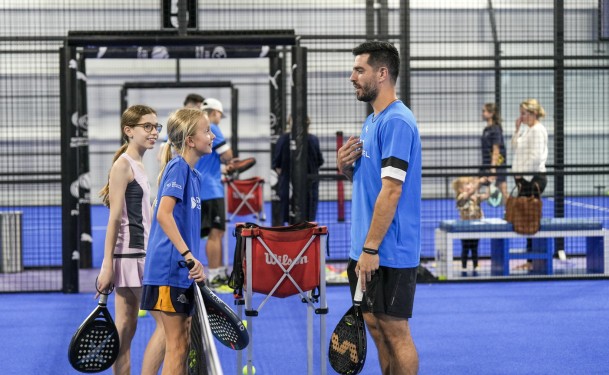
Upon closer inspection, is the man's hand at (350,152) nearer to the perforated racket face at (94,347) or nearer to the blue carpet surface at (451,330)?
the perforated racket face at (94,347)

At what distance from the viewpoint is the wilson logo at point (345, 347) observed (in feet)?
15.2

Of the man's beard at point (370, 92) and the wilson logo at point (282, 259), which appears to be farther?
the wilson logo at point (282, 259)

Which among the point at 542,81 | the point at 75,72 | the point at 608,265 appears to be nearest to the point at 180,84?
the point at 75,72

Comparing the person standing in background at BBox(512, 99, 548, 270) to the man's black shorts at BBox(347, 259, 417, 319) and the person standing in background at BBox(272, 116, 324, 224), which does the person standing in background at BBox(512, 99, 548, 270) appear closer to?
the person standing in background at BBox(272, 116, 324, 224)

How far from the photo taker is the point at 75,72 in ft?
29.5

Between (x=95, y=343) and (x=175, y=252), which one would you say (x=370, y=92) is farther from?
(x=95, y=343)

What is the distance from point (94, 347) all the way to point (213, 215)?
4.23 m

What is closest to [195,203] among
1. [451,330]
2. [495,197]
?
[451,330]

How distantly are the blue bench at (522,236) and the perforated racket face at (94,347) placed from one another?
5381mm

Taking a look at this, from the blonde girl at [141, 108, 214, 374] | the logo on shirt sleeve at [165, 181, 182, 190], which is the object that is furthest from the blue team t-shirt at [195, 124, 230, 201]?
the logo on shirt sleeve at [165, 181, 182, 190]

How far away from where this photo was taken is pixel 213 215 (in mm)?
8961

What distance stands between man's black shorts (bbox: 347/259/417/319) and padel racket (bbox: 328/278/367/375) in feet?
0.22

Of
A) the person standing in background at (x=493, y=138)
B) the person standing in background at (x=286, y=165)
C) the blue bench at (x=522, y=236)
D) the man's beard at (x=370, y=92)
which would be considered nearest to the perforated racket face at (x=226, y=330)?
the man's beard at (x=370, y=92)

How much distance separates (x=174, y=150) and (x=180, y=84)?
28.0 ft
